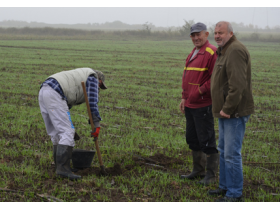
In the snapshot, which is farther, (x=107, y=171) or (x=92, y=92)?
(x=107, y=171)

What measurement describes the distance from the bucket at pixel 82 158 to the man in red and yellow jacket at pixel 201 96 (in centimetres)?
169

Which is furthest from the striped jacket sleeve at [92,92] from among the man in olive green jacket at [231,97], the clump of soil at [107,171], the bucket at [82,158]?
the man in olive green jacket at [231,97]

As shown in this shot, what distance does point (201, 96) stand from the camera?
456 cm

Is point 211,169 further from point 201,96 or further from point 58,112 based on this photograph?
point 58,112

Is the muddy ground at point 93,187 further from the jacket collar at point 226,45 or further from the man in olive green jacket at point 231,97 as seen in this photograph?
the jacket collar at point 226,45

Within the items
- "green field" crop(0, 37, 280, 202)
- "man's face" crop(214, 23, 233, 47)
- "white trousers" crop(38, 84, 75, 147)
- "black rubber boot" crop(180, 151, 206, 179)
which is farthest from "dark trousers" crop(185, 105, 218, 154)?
"white trousers" crop(38, 84, 75, 147)

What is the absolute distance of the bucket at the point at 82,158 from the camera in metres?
5.08

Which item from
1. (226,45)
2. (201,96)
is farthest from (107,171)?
(226,45)

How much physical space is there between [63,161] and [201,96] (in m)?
2.29

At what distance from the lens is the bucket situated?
16.7 feet

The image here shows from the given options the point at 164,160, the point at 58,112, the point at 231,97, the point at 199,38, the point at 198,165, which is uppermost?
the point at 199,38

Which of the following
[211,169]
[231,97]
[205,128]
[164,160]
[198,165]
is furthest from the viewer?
[164,160]

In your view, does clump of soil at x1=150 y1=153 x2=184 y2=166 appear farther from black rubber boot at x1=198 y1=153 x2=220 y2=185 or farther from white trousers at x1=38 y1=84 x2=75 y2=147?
white trousers at x1=38 y1=84 x2=75 y2=147

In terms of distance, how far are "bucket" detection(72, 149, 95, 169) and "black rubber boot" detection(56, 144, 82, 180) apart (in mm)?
346
